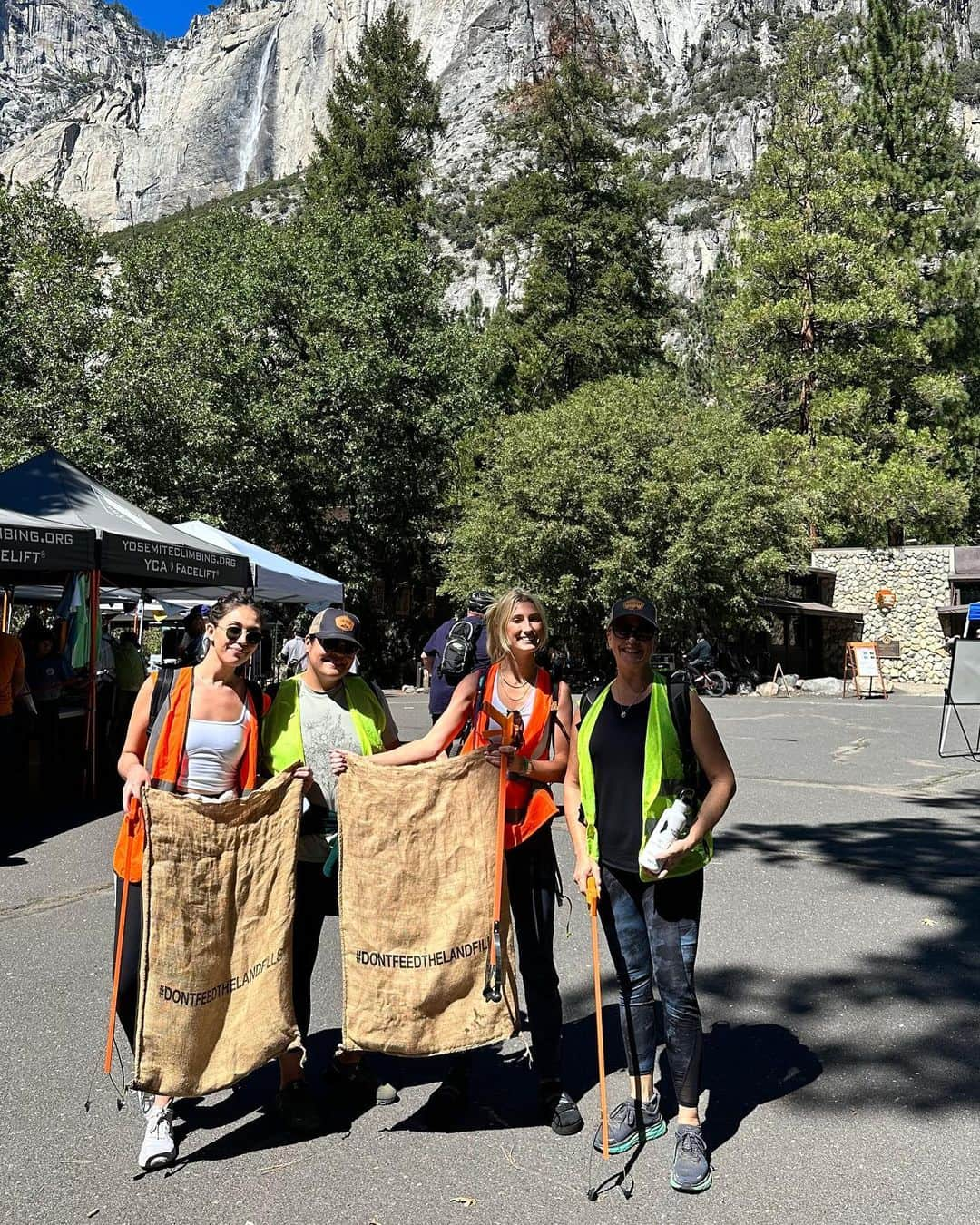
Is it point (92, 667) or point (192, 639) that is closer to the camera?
point (92, 667)

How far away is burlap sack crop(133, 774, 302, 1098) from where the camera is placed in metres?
3.20

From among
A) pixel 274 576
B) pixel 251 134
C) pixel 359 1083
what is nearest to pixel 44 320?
pixel 274 576

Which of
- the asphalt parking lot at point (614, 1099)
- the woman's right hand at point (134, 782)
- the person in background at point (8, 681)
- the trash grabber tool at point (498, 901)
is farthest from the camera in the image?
the person in background at point (8, 681)

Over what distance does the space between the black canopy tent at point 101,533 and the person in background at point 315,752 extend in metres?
6.46

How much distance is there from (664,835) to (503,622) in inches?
37.7

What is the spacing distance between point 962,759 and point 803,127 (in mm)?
32046

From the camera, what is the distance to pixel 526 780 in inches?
142

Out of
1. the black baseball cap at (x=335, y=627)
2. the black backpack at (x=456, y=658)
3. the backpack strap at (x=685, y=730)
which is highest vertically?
the black baseball cap at (x=335, y=627)

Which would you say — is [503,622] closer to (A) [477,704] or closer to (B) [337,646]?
(A) [477,704]

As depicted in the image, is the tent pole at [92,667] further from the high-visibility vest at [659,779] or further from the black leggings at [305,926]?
the high-visibility vest at [659,779]

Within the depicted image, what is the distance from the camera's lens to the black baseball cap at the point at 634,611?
3.42 metres

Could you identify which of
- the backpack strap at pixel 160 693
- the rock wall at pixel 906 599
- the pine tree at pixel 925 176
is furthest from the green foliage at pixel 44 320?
the pine tree at pixel 925 176

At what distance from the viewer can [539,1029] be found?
3.50m

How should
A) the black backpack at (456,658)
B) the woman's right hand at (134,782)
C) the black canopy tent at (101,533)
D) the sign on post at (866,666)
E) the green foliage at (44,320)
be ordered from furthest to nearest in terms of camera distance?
the sign on post at (866,666) < the green foliage at (44,320) < the black canopy tent at (101,533) < the black backpack at (456,658) < the woman's right hand at (134,782)
